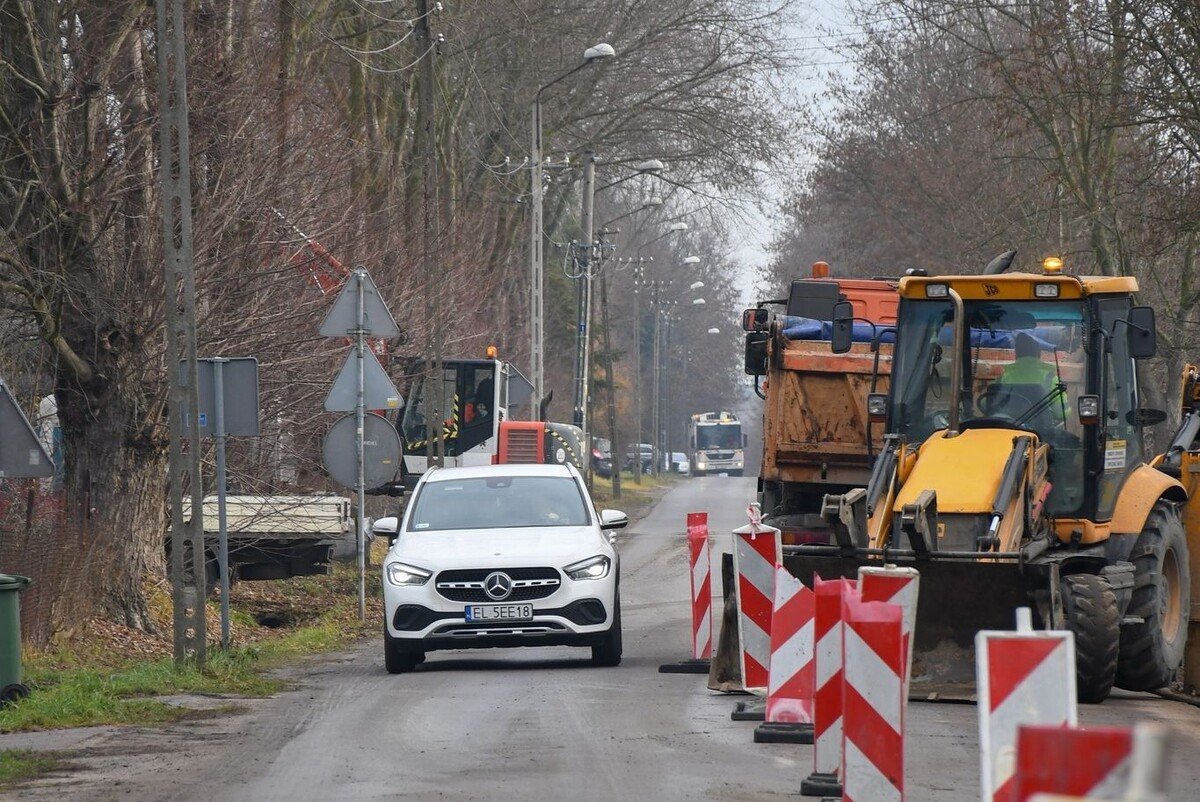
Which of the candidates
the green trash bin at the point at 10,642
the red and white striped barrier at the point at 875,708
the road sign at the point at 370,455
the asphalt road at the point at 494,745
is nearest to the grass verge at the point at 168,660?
the green trash bin at the point at 10,642

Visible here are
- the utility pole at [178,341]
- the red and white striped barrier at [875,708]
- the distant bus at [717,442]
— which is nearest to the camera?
the red and white striped barrier at [875,708]

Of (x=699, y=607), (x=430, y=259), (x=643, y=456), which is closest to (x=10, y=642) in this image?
(x=699, y=607)

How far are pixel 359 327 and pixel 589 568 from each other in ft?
14.7

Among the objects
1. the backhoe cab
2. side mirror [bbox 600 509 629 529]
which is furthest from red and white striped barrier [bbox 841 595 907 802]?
side mirror [bbox 600 509 629 529]

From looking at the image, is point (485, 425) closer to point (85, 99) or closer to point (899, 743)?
point (85, 99)

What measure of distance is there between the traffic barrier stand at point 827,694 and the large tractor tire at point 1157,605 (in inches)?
182

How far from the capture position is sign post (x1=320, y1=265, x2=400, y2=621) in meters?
17.2

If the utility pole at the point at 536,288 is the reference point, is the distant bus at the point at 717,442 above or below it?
below

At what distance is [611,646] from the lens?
1398 cm

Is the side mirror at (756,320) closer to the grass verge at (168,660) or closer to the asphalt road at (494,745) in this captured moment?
the asphalt road at (494,745)

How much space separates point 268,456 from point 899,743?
50.0 feet

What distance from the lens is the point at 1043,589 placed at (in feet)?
36.9

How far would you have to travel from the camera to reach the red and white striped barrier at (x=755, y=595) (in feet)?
36.9

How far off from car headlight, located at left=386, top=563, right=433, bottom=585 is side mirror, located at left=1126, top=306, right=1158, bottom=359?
17.4 ft
